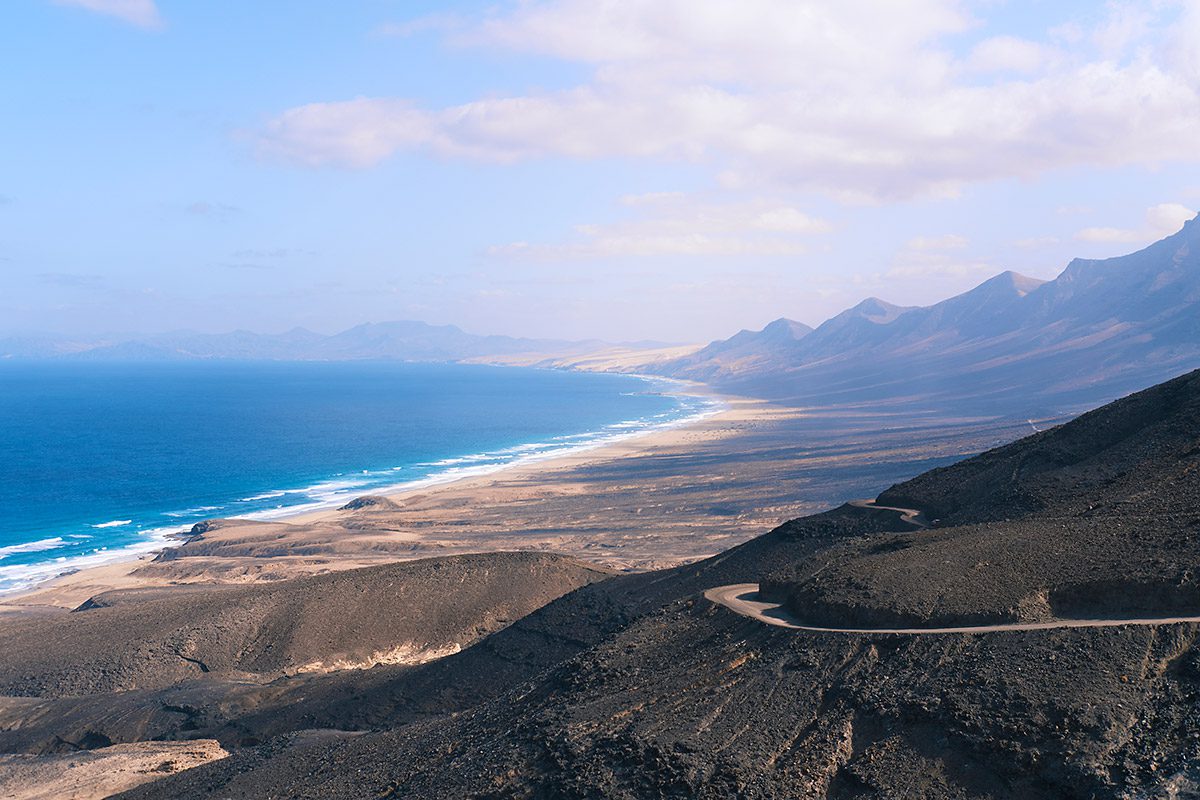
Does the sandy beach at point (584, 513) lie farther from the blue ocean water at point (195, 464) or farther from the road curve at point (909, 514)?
the road curve at point (909, 514)

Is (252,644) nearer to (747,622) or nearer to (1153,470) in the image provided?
(747,622)

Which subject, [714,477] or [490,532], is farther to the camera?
[714,477]

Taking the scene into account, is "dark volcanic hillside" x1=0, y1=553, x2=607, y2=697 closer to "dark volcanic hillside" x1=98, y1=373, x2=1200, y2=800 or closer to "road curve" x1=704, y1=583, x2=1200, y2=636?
"dark volcanic hillside" x1=98, y1=373, x2=1200, y2=800

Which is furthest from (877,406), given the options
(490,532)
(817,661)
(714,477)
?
(817,661)

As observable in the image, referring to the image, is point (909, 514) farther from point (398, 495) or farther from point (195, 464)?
point (195, 464)

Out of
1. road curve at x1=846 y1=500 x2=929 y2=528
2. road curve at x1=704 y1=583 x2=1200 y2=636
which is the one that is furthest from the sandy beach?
road curve at x1=704 y1=583 x2=1200 y2=636

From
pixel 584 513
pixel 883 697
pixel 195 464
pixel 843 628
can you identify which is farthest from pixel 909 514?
pixel 195 464
